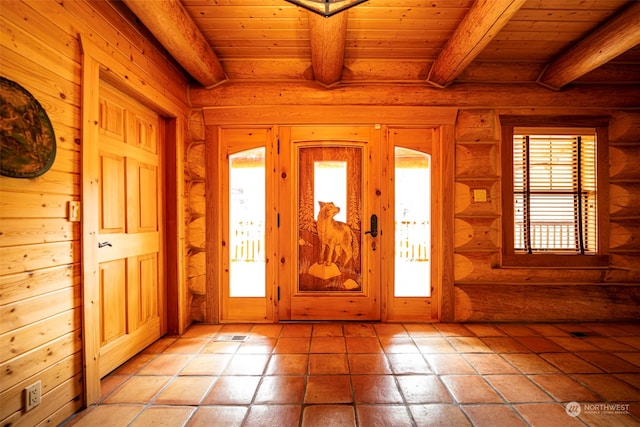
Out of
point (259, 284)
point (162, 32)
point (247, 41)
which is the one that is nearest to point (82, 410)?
point (259, 284)

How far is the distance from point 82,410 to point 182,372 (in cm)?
60

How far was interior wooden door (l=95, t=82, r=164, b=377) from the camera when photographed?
223 cm

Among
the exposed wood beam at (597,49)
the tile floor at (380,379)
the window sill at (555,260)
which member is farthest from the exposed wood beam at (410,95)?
the tile floor at (380,379)

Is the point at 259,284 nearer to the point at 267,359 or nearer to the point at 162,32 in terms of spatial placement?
the point at 267,359

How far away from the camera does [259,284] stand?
3326mm

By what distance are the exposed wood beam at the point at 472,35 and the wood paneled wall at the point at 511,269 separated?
564mm

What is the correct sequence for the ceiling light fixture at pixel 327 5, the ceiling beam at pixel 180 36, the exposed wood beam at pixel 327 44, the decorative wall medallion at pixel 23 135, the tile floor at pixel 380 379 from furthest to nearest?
the exposed wood beam at pixel 327 44 < the ceiling beam at pixel 180 36 < the tile floor at pixel 380 379 < the ceiling light fixture at pixel 327 5 < the decorative wall medallion at pixel 23 135

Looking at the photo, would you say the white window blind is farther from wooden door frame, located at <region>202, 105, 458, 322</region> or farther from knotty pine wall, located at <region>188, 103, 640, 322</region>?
wooden door frame, located at <region>202, 105, 458, 322</region>

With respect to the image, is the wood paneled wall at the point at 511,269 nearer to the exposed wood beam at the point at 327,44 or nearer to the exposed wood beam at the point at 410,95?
the exposed wood beam at the point at 410,95

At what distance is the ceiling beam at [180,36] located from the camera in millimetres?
2039

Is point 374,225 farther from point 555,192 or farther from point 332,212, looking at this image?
point 555,192

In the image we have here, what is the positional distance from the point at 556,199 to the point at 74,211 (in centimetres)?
446

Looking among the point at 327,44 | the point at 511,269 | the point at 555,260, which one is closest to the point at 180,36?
the point at 327,44

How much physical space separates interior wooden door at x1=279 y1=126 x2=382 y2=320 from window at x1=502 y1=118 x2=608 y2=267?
1559mm
